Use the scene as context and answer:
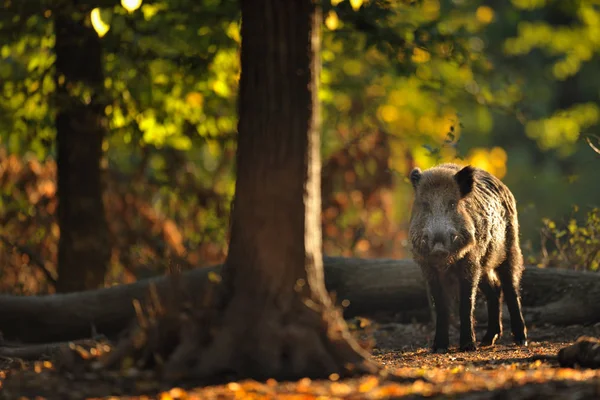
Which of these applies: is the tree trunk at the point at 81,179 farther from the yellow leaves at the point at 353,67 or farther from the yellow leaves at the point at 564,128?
the yellow leaves at the point at 564,128

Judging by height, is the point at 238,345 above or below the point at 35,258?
below

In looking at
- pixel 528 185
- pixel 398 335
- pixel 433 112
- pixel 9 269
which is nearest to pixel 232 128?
pixel 9 269

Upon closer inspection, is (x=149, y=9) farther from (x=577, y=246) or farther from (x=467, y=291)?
(x=577, y=246)

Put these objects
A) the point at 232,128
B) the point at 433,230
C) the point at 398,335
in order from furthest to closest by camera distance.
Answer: the point at 232,128 → the point at 398,335 → the point at 433,230

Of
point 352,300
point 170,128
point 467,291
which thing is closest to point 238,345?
point 467,291

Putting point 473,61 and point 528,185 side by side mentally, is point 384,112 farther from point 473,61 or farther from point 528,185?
point 473,61

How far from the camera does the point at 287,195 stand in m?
7.64

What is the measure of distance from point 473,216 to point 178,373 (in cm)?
445

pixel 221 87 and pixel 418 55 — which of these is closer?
pixel 418 55

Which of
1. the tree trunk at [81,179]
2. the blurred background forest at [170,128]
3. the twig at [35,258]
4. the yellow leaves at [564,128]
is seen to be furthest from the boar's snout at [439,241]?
the yellow leaves at [564,128]

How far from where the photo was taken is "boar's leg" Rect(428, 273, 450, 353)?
10.5 m

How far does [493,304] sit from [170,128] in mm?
6219

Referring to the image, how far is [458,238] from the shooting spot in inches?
419

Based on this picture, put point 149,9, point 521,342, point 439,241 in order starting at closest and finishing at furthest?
point 439,241, point 521,342, point 149,9
